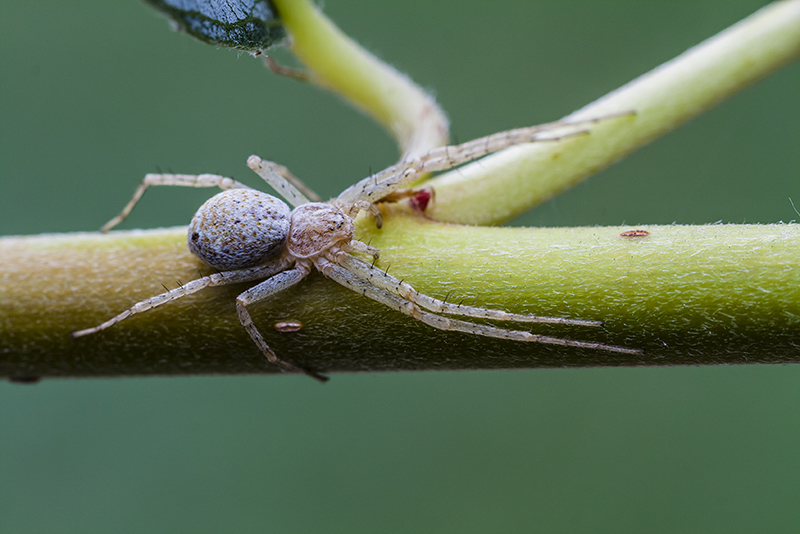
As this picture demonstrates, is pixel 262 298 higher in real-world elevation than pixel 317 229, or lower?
lower

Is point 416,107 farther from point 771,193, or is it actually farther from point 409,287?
point 771,193

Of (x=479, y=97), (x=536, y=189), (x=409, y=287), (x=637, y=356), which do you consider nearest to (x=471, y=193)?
(x=536, y=189)

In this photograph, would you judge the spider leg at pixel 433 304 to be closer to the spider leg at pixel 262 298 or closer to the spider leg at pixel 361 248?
the spider leg at pixel 361 248

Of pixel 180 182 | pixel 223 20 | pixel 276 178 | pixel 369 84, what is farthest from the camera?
pixel 180 182

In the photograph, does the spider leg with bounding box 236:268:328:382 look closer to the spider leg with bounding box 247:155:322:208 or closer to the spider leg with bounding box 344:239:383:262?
the spider leg with bounding box 344:239:383:262

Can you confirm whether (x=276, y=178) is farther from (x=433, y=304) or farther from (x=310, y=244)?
(x=433, y=304)

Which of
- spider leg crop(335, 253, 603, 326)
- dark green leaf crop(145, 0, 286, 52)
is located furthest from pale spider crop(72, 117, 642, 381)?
dark green leaf crop(145, 0, 286, 52)

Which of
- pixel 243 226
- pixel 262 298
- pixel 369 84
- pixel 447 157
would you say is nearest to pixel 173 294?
pixel 262 298

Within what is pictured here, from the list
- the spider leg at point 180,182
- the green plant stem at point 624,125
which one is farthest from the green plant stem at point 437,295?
the spider leg at point 180,182
